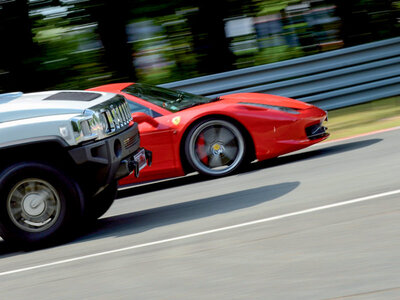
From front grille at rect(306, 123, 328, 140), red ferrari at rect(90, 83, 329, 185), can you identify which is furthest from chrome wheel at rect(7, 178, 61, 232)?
front grille at rect(306, 123, 328, 140)

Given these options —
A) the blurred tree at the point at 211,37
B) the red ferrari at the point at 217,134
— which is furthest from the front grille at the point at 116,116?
the blurred tree at the point at 211,37

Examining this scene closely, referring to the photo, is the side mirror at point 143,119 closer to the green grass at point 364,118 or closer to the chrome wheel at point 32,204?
the chrome wheel at point 32,204

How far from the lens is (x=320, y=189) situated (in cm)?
656

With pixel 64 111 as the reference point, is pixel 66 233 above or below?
below

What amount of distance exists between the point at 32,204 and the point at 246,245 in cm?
206

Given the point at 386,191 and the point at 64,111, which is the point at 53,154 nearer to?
the point at 64,111

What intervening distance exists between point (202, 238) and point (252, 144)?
2732mm

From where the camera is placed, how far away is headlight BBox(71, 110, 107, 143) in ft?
19.2

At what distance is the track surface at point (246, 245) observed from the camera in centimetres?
421

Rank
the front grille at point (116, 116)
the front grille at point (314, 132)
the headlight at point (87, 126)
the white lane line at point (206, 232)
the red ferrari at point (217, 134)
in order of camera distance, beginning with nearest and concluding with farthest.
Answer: the white lane line at point (206, 232) < the headlight at point (87, 126) < the front grille at point (116, 116) < the red ferrari at point (217, 134) < the front grille at point (314, 132)

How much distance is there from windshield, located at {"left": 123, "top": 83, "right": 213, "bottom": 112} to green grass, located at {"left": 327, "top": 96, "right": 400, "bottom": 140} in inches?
90.9

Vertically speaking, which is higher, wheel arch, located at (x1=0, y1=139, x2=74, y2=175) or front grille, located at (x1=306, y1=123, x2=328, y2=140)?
wheel arch, located at (x1=0, y1=139, x2=74, y2=175)

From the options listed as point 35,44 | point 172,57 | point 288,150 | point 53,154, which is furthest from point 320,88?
point 53,154

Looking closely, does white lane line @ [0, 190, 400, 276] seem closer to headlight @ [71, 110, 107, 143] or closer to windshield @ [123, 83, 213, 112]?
headlight @ [71, 110, 107, 143]
